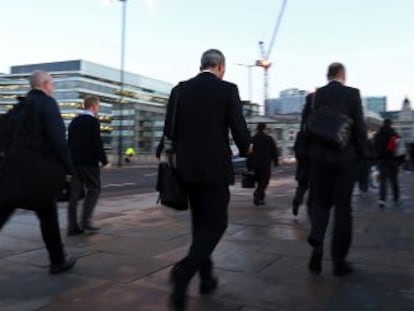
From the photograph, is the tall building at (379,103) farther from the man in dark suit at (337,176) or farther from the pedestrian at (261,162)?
the man in dark suit at (337,176)

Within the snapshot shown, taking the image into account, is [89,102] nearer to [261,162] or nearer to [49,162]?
[49,162]

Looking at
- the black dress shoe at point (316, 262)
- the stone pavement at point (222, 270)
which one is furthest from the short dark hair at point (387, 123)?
the black dress shoe at point (316, 262)

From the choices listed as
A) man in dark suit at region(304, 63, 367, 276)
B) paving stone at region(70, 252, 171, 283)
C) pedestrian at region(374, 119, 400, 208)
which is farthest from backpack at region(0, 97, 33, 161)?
pedestrian at region(374, 119, 400, 208)

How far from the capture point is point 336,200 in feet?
15.8

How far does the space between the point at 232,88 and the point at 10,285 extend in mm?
2339

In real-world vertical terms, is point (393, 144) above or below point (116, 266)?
above

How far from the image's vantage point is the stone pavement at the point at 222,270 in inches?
156

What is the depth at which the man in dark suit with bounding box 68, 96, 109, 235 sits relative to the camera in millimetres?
6902

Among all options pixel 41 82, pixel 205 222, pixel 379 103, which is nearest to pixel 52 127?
pixel 41 82

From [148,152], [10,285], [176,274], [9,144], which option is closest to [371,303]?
[176,274]

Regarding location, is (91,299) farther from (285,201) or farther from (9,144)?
(285,201)

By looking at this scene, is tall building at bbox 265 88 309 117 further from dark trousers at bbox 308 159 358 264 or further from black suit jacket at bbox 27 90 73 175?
black suit jacket at bbox 27 90 73 175

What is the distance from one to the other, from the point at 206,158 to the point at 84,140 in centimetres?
345

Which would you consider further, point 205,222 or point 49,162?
point 49,162
